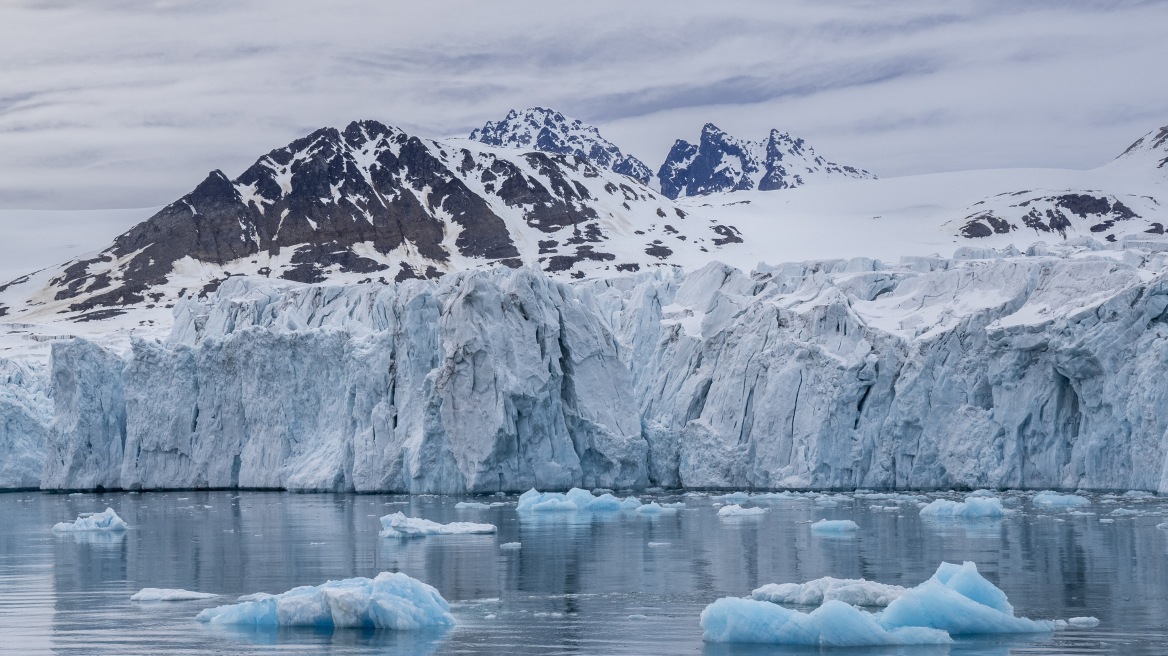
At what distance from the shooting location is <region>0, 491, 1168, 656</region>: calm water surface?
12.4 metres

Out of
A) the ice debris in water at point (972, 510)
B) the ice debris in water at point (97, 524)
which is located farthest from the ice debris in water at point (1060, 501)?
the ice debris in water at point (97, 524)

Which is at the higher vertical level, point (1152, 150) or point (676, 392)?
point (1152, 150)

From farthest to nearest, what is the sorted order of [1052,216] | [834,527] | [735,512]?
[1052,216] → [735,512] → [834,527]

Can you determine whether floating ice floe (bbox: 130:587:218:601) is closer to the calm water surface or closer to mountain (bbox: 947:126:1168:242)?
the calm water surface

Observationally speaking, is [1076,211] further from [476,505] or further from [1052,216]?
[476,505]

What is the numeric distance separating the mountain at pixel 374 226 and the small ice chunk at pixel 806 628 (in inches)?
3626

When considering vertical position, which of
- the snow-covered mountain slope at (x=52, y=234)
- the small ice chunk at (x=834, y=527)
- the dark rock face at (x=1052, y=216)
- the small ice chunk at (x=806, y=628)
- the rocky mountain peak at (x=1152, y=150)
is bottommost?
the small ice chunk at (x=806, y=628)

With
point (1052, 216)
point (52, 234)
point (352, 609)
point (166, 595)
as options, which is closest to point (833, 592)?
point (352, 609)

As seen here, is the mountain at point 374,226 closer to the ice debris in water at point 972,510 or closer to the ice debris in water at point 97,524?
the ice debris in water at point 97,524

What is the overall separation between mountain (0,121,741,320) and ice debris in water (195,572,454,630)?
89192 millimetres

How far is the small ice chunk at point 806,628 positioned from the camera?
1169 centimetres

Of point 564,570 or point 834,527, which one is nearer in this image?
point 564,570

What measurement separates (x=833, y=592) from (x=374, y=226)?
108854 millimetres

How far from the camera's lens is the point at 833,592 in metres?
13.9
